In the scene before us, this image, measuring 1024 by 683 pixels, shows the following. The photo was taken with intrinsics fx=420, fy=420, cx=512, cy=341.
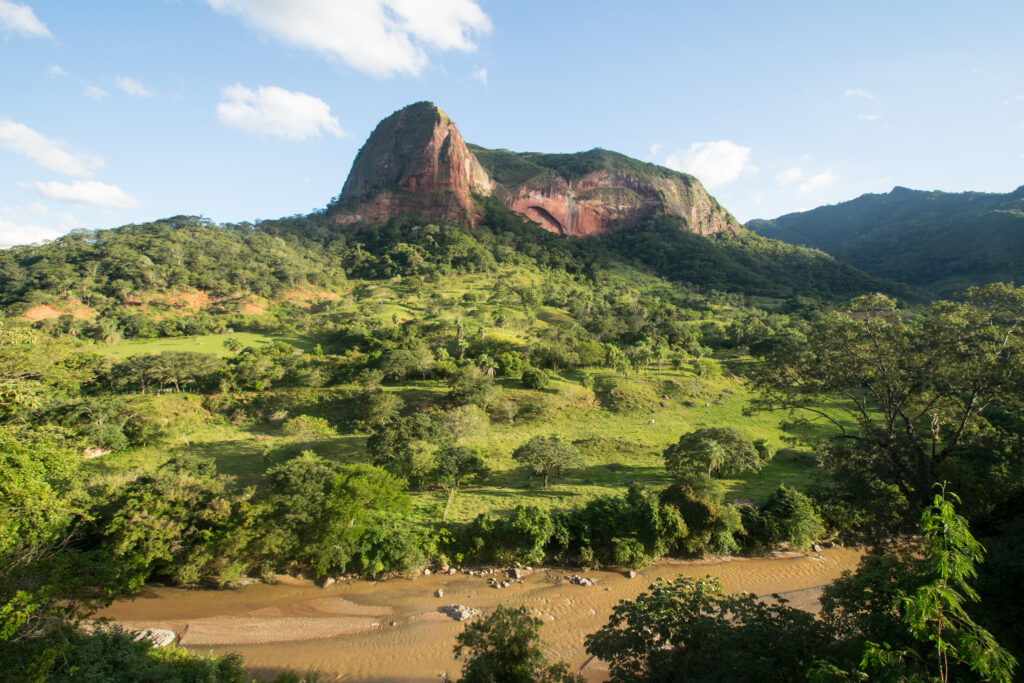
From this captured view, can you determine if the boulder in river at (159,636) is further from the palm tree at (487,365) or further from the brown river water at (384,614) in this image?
the palm tree at (487,365)

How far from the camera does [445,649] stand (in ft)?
43.2

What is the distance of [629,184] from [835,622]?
141412 mm

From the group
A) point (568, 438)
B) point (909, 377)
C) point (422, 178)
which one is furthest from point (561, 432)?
point (422, 178)

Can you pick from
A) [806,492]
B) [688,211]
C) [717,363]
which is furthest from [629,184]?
[806,492]

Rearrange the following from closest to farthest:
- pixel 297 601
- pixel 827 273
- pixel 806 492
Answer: pixel 297 601 < pixel 806 492 < pixel 827 273

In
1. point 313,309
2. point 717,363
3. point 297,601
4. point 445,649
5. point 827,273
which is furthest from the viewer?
point 827,273

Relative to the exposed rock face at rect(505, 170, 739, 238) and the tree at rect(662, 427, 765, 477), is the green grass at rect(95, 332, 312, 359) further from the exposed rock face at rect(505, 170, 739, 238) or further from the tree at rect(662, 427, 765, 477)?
the exposed rock face at rect(505, 170, 739, 238)

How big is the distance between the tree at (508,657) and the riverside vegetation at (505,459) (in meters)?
0.06

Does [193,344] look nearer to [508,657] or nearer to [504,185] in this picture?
[508,657]

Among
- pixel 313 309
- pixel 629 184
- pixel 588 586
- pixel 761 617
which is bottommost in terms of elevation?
pixel 588 586

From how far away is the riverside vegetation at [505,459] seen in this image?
A: 26.8ft

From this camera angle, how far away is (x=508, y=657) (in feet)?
29.7

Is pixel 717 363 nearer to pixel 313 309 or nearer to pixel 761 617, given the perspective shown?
pixel 761 617

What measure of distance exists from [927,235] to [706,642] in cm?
15328
